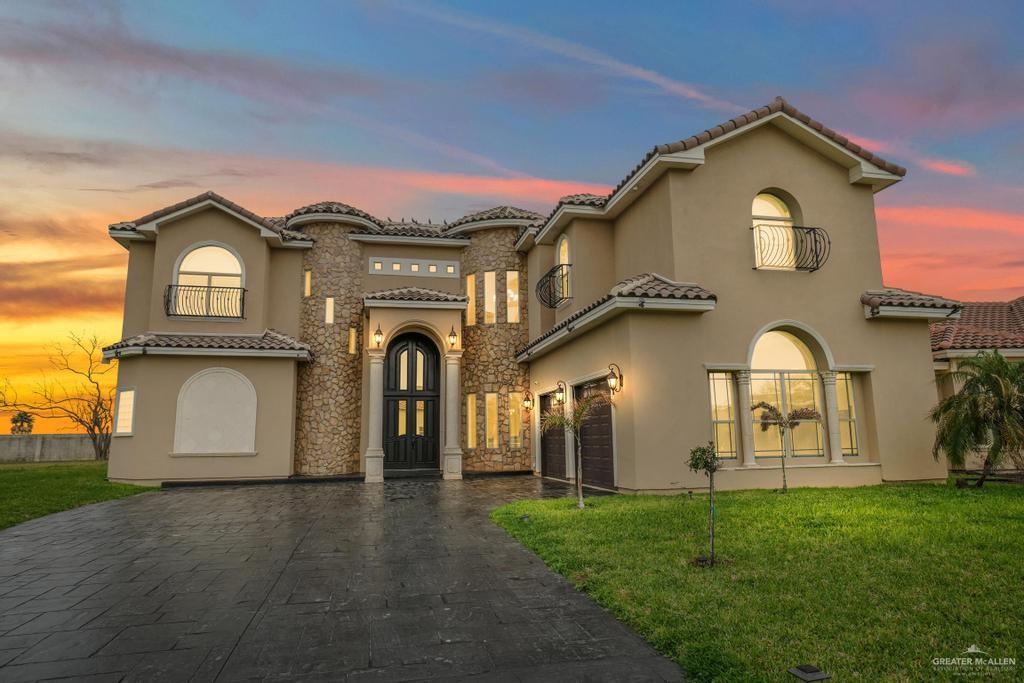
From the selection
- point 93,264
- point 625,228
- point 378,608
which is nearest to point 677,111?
point 625,228

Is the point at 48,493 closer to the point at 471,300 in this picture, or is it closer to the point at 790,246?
the point at 471,300

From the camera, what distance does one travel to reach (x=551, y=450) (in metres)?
14.8

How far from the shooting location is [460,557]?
585 centimetres

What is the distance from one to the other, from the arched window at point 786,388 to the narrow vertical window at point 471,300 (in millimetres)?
8973

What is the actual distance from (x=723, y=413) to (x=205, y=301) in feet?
46.8

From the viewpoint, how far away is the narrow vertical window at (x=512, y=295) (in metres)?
17.2

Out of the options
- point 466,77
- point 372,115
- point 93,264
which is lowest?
point 93,264

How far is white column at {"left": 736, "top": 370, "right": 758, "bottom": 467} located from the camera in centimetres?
1033

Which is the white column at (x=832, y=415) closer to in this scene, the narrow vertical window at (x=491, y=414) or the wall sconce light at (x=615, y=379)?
the wall sconce light at (x=615, y=379)

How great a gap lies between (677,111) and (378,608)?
17349 millimetres

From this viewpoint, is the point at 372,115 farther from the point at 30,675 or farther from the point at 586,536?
the point at 30,675

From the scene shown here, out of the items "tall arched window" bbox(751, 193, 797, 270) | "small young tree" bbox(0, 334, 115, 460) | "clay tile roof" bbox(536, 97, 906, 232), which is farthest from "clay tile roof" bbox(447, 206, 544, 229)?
"small young tree" bbox(0, 334, 115, 460)

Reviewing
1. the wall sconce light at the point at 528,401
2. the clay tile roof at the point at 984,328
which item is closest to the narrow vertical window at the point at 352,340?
the wall sconce light at the point at 528,401

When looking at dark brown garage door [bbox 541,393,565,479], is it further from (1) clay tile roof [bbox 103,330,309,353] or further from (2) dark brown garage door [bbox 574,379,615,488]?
(1) clay tile roof [bbox 103,330,309,353]
